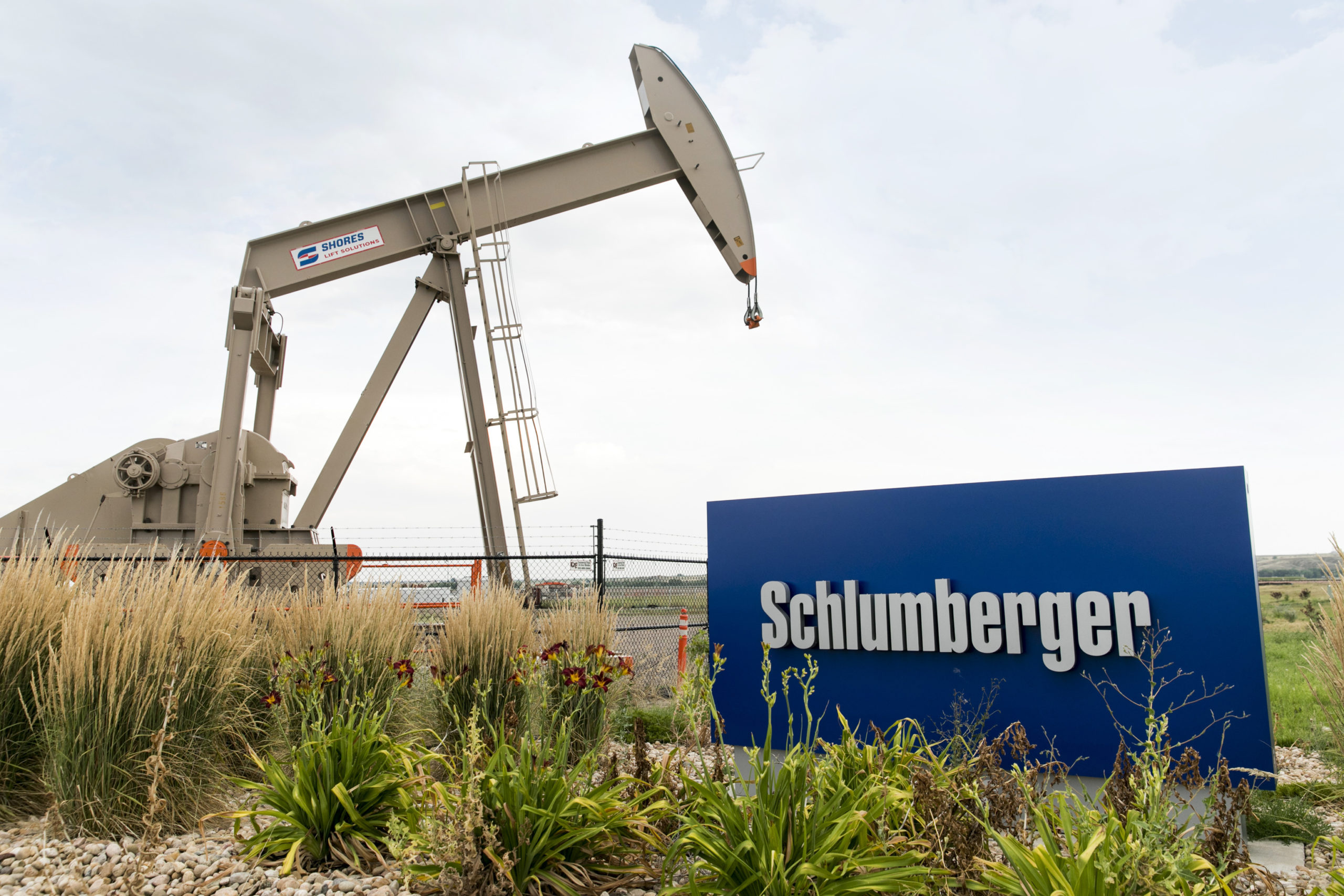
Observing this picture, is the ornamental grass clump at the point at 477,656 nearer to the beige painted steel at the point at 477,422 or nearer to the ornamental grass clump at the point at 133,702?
the ornamental grass clump at the point at 133,702

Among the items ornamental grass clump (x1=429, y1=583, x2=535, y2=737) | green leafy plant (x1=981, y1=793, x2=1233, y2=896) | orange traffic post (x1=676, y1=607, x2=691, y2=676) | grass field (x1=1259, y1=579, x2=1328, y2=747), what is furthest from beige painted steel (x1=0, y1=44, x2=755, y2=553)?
green leafy plant (x1=981, y1=793, x2=1233, y2=896)

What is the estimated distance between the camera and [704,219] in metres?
10.9

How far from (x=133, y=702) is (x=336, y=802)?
119cm

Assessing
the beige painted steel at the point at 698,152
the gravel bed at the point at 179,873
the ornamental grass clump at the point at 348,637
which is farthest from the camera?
the beige painted steel at the point at 698,152

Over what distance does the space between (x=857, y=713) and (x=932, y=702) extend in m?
0.45

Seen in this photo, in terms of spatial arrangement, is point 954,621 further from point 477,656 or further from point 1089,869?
point 477,656

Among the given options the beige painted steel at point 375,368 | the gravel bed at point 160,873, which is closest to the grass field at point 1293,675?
the gravel bed at point 160,873

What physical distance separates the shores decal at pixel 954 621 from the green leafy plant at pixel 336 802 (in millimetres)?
2454

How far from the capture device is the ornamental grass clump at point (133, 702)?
373cm

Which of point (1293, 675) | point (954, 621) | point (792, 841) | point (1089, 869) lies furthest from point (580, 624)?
point (1293, 675)

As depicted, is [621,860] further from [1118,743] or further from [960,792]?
[1118,743]

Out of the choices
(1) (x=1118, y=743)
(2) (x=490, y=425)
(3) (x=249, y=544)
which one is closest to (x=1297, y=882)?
(1) (x=1118, y=743)

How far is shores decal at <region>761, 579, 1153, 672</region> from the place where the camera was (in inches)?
171

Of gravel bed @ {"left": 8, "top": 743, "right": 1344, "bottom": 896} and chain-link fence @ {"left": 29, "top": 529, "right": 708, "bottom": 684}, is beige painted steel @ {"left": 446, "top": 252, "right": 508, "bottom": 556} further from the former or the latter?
gravel bed @ {"left": 8, "top": 743, "right": 1344, "bottom": 896}
